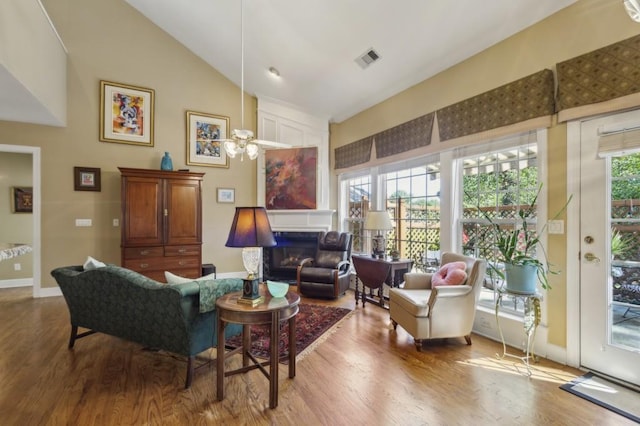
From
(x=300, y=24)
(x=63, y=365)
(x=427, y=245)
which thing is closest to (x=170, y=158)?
(x=300, y=24)

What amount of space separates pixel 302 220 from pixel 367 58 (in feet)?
9.26

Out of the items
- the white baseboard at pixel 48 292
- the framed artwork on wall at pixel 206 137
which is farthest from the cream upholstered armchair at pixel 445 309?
the white baseboard at pixel 48 292

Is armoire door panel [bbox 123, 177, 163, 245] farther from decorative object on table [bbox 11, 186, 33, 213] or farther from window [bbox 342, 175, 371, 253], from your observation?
window [bbox 342, 175, 371, 253]

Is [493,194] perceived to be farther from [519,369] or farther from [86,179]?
[86,179]

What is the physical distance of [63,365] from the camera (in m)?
2.43

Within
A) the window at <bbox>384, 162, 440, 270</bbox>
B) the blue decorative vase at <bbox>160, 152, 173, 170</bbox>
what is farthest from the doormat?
the blue decorative vase at <bbox>160, 152, 173, 170</bbox>

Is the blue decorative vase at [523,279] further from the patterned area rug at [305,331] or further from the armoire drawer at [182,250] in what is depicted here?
the armoire drawer at [182,250]

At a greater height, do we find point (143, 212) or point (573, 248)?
point (143, 212)

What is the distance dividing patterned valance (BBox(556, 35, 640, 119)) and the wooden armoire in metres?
4.58

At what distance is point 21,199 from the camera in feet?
17.2

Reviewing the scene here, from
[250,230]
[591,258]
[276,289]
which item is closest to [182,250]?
[276,289]

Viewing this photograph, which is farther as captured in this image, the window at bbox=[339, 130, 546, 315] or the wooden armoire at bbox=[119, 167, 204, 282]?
the wooden armoire at bbox=[119, 167, 204, 282]

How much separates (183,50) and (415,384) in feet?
19.6

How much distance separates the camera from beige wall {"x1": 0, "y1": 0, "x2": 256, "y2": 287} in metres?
4.46
